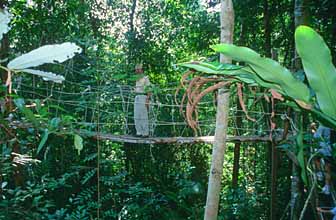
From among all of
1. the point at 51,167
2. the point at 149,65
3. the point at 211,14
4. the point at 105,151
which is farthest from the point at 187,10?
the point at 51,167

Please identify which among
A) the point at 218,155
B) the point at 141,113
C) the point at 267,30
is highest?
the point at 267,30

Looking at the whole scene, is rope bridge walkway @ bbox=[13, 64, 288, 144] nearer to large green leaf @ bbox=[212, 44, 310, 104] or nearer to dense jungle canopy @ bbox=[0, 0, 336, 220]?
dense jungle canopy @ bbox=[0, 0, 336, 220]

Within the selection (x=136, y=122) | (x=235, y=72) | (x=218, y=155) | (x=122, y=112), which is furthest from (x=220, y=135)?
(x=136, y=122)

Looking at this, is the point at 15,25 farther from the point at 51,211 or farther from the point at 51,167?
the point at 51,211

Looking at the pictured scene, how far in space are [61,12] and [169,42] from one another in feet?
4.05

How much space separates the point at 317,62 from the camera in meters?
0.42

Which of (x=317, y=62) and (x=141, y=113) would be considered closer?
(x=317, y=62)

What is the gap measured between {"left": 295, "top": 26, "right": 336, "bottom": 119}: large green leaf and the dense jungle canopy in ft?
4.43

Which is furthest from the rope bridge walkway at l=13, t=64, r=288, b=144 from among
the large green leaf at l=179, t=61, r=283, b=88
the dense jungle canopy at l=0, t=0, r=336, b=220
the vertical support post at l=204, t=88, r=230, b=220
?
the large green leaf at l=179, t=61, r=283, b=88

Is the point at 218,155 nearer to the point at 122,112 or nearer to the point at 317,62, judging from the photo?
the point at 317,62

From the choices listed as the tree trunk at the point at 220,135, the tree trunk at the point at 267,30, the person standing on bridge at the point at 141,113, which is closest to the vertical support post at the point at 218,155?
the tree trunk at the point at 220,135

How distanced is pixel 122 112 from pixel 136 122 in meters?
0.25

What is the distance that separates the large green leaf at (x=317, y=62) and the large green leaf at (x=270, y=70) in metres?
0.02

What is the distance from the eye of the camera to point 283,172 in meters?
3.62
